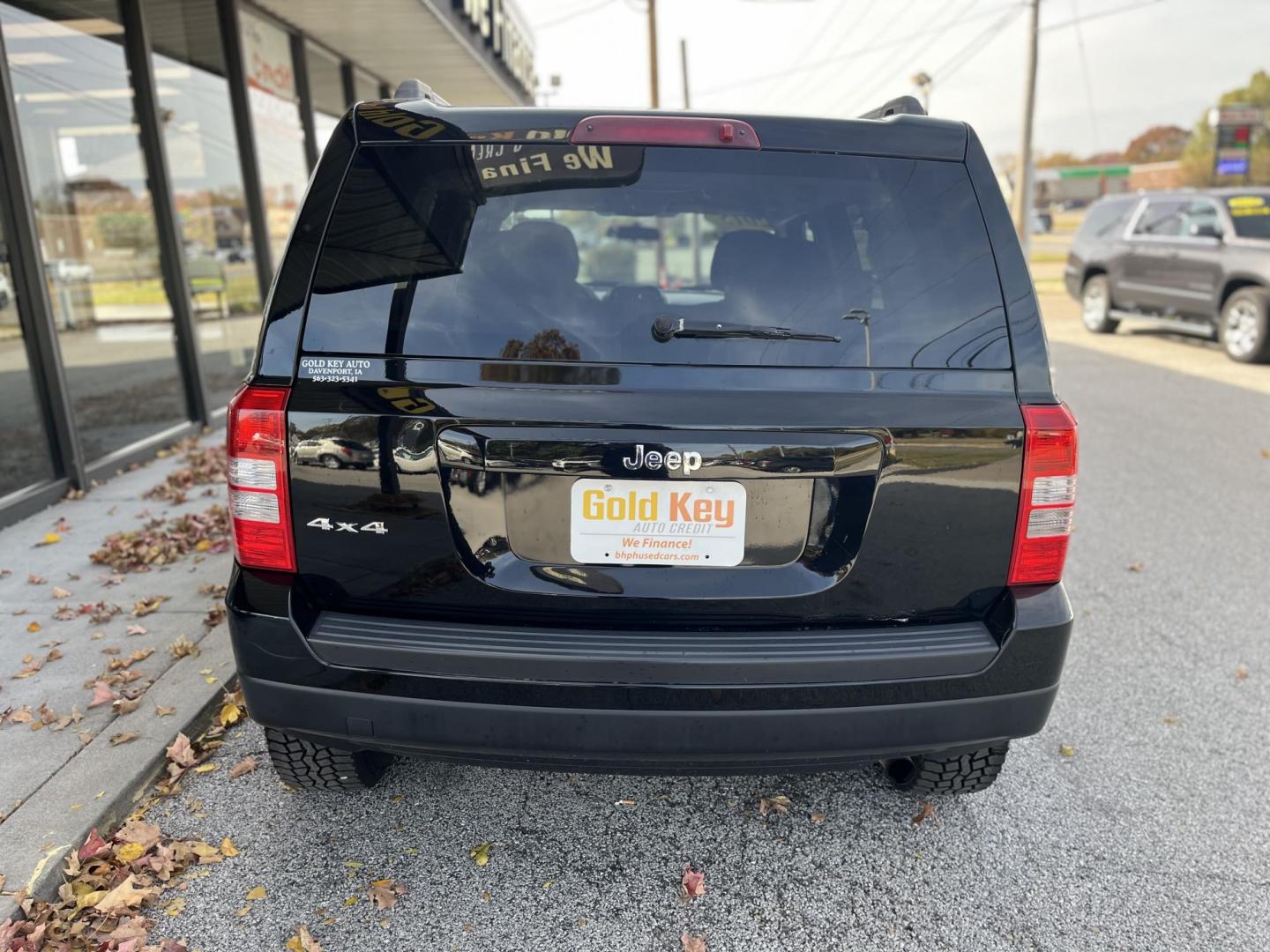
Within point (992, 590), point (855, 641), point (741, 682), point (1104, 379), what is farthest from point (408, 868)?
point (1104, 379)

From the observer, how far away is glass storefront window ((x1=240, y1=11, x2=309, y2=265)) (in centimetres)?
898

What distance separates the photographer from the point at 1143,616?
430cm

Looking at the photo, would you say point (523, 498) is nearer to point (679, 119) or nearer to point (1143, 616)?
point (679, 119)

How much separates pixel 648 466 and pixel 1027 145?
81.7ft

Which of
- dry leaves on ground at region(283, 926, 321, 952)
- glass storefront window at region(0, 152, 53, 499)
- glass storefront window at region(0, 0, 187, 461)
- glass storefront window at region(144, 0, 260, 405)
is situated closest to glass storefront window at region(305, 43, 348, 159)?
glass storefront window at region(144, 0, 260, 405)

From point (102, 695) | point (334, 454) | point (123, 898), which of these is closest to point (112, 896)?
point (123, 898)

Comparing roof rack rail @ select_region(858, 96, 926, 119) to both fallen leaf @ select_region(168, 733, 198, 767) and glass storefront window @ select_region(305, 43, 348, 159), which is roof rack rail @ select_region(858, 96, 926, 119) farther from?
glass storefront window @ select_region(305, 43, 348, 159)

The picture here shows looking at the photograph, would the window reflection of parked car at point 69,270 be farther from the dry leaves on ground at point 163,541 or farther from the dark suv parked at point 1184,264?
the dark suv parked at point 1184,264

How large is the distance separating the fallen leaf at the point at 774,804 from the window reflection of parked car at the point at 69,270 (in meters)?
5.73

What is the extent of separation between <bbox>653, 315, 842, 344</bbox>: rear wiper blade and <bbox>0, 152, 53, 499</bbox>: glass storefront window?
5.09 metres

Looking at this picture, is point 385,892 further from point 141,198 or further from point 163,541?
point 141,198

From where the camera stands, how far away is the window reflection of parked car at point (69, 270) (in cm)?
614

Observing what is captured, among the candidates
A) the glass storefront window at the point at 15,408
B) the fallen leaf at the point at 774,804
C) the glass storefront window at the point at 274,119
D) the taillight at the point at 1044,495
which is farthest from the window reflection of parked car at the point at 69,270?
the taillight at the point at 1044,495

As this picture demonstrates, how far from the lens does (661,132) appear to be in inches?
85.0
